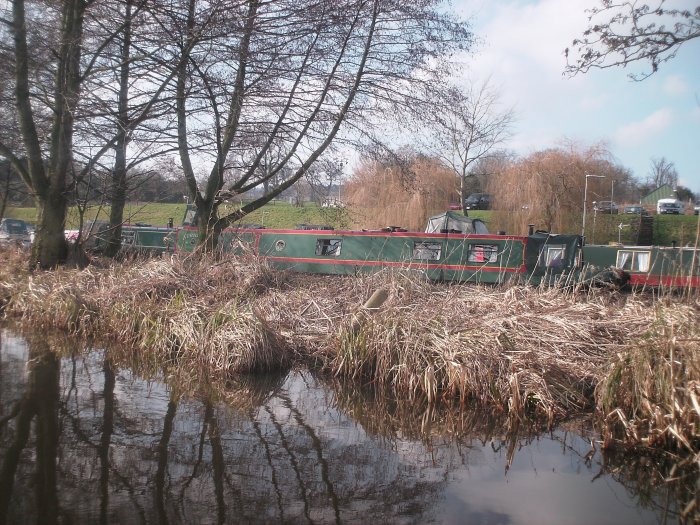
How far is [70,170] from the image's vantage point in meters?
12.8

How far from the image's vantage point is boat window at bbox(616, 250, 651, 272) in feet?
48.5

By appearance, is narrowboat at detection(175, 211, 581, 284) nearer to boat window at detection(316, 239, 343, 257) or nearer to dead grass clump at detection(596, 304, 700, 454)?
boat window at detection(316, 239, 343, 257)

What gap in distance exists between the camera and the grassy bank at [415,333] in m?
5.58

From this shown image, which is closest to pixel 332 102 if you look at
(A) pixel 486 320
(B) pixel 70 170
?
(B) pixel 70 170

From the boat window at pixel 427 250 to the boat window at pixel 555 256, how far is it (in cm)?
225

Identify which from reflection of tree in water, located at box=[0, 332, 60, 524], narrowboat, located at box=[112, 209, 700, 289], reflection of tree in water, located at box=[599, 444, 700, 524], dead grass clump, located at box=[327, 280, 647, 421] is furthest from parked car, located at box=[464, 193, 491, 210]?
reflection of tree in water, located at box=[599, 444, 700, 524]

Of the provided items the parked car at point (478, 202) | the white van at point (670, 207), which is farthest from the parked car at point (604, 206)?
the white van at point (670, 207)

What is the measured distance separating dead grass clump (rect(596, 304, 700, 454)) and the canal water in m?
0.28

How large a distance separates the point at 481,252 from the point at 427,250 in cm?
112

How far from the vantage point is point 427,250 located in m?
13.3

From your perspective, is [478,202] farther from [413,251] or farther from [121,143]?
[121,143]

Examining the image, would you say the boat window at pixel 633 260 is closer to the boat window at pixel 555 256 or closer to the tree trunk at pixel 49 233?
the boat window at pixel 555 256

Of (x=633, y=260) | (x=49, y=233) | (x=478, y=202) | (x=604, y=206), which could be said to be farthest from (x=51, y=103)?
(x=478, y=202)

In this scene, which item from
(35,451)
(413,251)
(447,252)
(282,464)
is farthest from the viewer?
(413,251)
